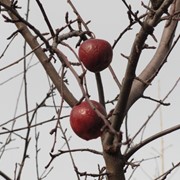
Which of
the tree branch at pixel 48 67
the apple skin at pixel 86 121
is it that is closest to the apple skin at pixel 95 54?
the apple skin at pixel 86 121

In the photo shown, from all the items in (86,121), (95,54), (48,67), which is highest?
(48,67)

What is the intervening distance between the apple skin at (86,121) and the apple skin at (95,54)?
0.33 feet

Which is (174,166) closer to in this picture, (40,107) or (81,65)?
(81,65)

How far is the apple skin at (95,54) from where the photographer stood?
114cm

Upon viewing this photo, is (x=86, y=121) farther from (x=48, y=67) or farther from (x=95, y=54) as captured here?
(x=48, y=67)

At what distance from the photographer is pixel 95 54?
114cm

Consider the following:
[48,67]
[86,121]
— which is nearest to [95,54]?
[86,121]

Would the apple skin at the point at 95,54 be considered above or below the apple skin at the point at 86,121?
above

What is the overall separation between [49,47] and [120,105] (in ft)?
0.77

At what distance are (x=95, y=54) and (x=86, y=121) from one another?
17cm

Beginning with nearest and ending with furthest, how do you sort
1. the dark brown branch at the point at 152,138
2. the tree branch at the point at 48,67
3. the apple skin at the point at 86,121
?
the apple skin at the point at 86,121 < the dark brown branch at the point at 152,138 < the tree branch at the point at 48,67

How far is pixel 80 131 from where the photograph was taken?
1.11m

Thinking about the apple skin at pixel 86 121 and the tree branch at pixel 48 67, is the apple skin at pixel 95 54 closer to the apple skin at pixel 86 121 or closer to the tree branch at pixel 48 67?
the apple skin at pixel 86 121

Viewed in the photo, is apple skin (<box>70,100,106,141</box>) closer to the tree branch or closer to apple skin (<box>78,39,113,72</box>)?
apple skin (<box>78,39,113,72</box>)
